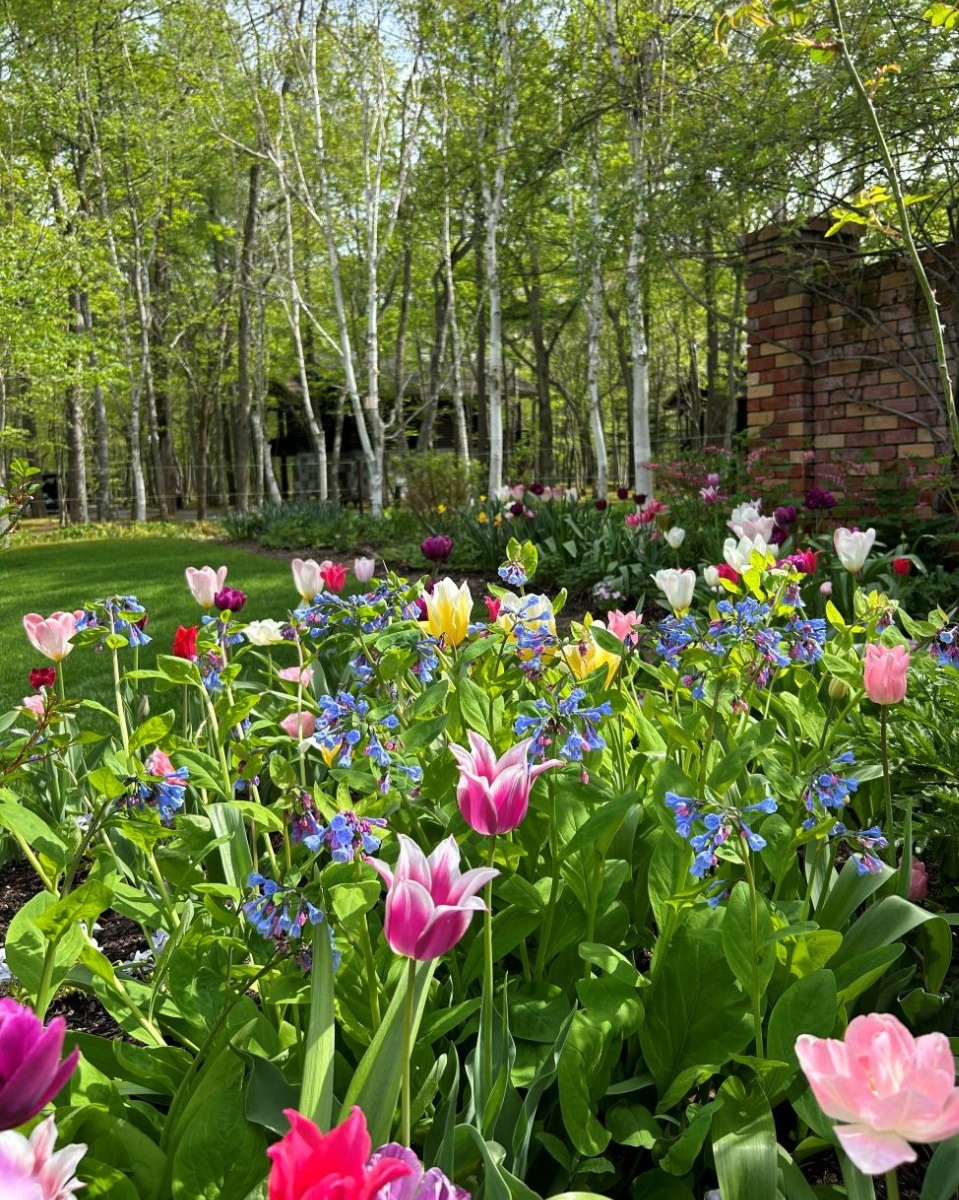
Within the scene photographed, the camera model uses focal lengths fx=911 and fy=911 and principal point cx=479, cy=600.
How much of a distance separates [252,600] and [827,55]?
5.43m

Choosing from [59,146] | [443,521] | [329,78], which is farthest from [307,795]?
[59,146]

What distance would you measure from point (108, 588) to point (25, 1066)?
27.1 ft

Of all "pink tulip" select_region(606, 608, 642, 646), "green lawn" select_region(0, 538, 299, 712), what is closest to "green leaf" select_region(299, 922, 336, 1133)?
"pink tulip" select_region(606, 608, 642, 646)

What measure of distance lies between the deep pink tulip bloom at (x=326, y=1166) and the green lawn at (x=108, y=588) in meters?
3.40

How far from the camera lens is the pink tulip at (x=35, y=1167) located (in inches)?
19.0

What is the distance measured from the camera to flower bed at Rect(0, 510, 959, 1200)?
0.84 metres

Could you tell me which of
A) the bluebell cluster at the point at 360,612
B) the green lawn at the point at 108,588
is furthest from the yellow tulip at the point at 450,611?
the green lawn at the point at 108,588

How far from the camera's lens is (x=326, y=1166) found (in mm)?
475

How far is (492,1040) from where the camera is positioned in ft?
3.50

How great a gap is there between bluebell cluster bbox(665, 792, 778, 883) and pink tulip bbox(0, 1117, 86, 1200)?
65cm

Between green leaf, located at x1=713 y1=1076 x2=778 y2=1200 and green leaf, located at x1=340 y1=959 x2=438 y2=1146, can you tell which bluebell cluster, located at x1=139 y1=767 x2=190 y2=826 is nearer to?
green leaf, located at x1=340 y1=959 x2=438 y2=1146

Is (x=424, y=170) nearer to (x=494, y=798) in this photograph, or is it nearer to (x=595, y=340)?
(x=595, y=340)

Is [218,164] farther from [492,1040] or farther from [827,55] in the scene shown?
[492,1040]

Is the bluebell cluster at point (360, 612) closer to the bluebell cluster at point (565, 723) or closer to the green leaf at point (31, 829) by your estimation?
the bluebell cluster at point (565, 723)
